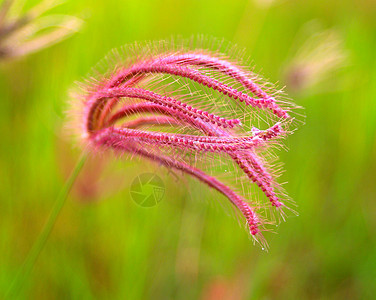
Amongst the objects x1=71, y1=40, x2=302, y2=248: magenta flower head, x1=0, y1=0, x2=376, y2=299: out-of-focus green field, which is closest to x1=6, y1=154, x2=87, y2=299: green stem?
x1=71, y1=40, x2=302, y2=248: magenta flower head

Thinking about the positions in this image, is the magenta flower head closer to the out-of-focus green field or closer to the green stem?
the green stem

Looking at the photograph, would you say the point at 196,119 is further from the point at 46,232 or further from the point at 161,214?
the point at 161,214

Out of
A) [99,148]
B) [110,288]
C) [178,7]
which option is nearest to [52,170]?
[110,288]

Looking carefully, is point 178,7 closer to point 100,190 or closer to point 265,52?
point 265,52

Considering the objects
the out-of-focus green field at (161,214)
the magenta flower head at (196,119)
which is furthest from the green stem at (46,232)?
the out-of-focus green field at (161,214)

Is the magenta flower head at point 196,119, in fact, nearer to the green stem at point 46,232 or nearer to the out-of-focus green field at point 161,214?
the green stem at point 46,232
